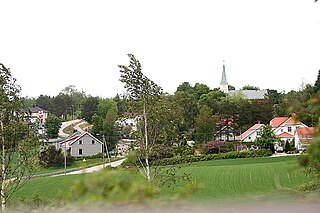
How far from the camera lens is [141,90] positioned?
8.59m

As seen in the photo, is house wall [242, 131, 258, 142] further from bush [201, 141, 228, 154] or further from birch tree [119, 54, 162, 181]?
birch tree [119, 54, 162, 181]

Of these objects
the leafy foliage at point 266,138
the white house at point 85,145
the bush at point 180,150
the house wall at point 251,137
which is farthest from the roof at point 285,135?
the bush at point 180,150

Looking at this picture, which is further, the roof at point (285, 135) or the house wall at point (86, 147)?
the roof at point (285, 135)

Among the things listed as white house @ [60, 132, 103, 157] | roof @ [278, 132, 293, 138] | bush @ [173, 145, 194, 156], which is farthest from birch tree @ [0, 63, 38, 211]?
roof @ [278, 132, 293, 138]

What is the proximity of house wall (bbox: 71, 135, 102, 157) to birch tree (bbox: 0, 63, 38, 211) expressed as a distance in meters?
26.3

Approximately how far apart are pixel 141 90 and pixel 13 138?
2.62 meters

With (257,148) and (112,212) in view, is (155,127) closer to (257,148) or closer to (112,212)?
(112,212)

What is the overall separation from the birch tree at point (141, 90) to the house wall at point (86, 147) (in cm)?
2567

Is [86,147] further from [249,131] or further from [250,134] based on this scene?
[249,131]

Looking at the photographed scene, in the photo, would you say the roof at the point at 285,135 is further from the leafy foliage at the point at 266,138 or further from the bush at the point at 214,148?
the bush at the point at 214,148

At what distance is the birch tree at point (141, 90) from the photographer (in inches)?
332

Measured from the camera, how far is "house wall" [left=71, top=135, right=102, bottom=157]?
3378cm

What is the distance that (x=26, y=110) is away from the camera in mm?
7801

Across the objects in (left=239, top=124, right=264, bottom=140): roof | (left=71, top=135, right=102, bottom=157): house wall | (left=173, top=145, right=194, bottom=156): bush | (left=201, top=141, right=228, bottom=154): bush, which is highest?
(left=239, top=124, right=264, bottom=140): roof
